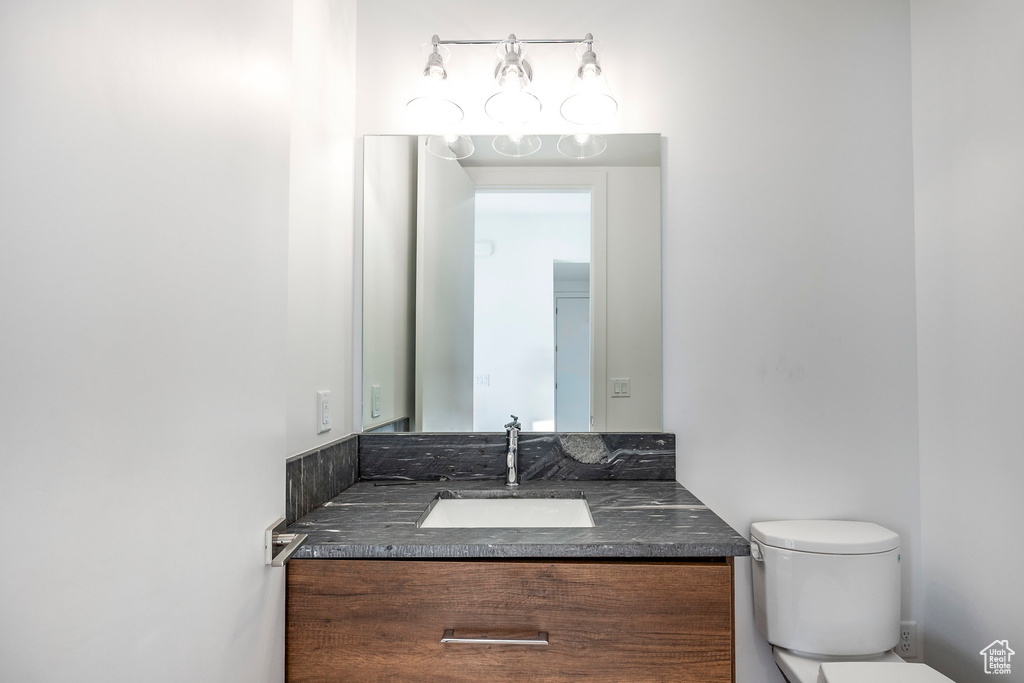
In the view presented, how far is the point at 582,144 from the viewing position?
1599mm

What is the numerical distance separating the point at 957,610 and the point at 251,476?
5.86 ft

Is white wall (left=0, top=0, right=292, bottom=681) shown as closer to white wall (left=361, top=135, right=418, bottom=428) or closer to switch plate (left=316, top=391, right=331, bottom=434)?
switch plate (left=316, top=391, right=331, bottom=434)

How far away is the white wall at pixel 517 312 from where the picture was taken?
1.57 m

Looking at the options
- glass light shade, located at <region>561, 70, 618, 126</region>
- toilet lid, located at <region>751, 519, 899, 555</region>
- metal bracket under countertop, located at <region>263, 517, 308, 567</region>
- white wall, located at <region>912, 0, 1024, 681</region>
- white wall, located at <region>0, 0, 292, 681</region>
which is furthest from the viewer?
glass light shade, located at <region>561, 70, 618, 126</region>

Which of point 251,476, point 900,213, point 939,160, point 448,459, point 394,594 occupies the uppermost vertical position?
point 939,160

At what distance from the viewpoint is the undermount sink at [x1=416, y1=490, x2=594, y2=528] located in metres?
1.32

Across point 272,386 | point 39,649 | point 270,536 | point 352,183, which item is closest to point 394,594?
point 270,536

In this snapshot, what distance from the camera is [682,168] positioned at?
1.61m

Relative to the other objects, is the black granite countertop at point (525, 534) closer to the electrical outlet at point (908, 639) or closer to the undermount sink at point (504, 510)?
the undermount sink at point (504, 510)

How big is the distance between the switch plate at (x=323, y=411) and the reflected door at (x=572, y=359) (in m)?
0.63

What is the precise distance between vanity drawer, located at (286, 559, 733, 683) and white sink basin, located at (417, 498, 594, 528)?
0.31 metres

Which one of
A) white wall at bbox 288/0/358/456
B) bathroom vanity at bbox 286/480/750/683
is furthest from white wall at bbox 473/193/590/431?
bathroom vanity at bbox 286/480/750/683

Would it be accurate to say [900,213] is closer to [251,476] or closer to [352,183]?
[352,183]

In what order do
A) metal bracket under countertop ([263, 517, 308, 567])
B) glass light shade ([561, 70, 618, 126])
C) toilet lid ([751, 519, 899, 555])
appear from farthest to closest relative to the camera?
glass light shade ([561, 70, 618, 126])
toilet lid ([751, 519, 899, 555])
metal bracket under countertop ([263, 517, 308, 567])
